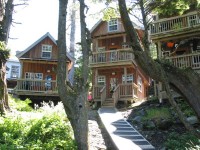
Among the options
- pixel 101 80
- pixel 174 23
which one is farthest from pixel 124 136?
pixel 101 80

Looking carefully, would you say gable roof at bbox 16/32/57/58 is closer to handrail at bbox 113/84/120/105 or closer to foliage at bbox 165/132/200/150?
handrail at bbox 113/84/120/105

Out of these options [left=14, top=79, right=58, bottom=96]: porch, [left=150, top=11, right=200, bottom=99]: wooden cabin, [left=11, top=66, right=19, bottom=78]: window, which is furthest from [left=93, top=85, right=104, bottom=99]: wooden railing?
[left=11, top=66, right=19, bottom=78]: window

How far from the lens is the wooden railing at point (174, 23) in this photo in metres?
19.7

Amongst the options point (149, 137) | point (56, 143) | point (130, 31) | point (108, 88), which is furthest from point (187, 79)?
point (108, 88)

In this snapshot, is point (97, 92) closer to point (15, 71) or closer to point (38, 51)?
point (38, 51)

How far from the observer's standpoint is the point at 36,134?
901cm

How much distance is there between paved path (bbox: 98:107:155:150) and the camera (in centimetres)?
1042

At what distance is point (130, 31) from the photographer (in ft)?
35.9

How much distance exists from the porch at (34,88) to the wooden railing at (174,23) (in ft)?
34.9

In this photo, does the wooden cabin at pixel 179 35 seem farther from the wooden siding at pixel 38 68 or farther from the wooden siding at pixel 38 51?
the wooden siding at pixel 38 68

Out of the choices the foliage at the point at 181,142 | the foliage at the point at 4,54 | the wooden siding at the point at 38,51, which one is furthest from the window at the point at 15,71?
the foliage at the point at 181,142

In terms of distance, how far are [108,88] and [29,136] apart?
731 inches

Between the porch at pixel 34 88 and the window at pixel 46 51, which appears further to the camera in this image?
the window at pixel 46 51

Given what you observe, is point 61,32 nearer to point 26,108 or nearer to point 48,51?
point 26,108
